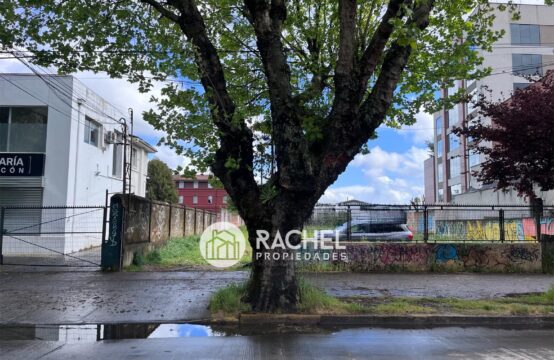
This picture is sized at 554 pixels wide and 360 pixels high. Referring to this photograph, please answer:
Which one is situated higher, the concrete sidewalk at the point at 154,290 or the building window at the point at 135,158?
the building window at the point at 135,158

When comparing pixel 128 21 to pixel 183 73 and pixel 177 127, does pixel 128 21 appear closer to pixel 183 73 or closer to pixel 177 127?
pixel 183 73

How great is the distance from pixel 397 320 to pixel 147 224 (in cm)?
1093

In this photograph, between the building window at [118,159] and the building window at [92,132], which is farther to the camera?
the building window at [118,159]

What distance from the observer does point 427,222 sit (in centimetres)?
1497

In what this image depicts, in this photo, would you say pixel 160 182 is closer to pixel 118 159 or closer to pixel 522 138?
pixel 118 159

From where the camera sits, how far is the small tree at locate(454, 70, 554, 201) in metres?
13.2

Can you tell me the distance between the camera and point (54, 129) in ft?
63.2

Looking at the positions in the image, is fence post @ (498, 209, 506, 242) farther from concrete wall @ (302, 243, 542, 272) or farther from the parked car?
the parked car

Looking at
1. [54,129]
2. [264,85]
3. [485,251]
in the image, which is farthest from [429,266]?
[54,129]

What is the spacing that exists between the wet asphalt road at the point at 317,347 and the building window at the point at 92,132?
51.6 ft

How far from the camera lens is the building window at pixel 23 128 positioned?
19.1m

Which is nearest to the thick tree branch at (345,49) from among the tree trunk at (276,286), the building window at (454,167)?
the tree trunk at (276,286)

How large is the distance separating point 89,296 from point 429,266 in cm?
935

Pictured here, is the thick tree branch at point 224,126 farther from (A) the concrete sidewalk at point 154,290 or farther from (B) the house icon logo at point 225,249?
(B) the house icon logo at point 225,249
